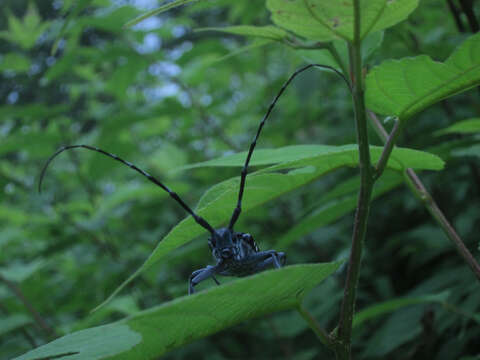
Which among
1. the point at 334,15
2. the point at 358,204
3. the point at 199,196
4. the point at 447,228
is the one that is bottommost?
the point at 199,196

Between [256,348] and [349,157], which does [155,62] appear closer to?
[256,348]

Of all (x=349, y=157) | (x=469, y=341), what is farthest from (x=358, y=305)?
(x=349, y=157)

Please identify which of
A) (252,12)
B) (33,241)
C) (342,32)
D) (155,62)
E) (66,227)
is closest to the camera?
(342,32)

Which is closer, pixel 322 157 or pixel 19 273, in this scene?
pixel 322 157

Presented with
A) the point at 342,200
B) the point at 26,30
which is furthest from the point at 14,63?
the point at 342,200

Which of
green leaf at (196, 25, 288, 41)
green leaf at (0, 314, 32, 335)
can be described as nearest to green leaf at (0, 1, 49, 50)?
green leaf at (0, 314, 32, 335)

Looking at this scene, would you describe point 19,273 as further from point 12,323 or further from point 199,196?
point 199,196

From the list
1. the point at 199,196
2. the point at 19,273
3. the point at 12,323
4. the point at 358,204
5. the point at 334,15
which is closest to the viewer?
the point at 334,15
